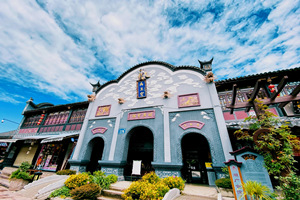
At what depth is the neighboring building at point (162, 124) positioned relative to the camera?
6734 mm

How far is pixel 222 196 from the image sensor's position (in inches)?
171

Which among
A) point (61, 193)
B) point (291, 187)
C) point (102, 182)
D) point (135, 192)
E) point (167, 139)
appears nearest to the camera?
point (291, 187)

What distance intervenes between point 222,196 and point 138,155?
250 inches

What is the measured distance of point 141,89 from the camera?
383 inches

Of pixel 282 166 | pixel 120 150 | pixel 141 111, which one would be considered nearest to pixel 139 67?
pixel 141 111

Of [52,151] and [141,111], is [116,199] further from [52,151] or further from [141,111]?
[52,151]

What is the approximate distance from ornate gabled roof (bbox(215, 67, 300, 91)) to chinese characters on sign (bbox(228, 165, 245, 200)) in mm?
5835

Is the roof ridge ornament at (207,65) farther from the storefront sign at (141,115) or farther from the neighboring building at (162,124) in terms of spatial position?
the storefront sign at (141,115)

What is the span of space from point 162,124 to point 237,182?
453 centimetres

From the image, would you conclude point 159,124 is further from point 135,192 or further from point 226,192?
point 226,192

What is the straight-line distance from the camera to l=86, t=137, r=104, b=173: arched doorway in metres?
9.40

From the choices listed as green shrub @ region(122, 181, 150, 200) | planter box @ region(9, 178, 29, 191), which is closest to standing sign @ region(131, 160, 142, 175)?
green shrub @ region(122, 181, 150, 200)

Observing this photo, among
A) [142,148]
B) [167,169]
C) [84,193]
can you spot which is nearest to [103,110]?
[142,148]

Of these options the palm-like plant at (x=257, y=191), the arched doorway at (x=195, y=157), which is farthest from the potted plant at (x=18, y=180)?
the palm-like plant at (x=257, y=191)
